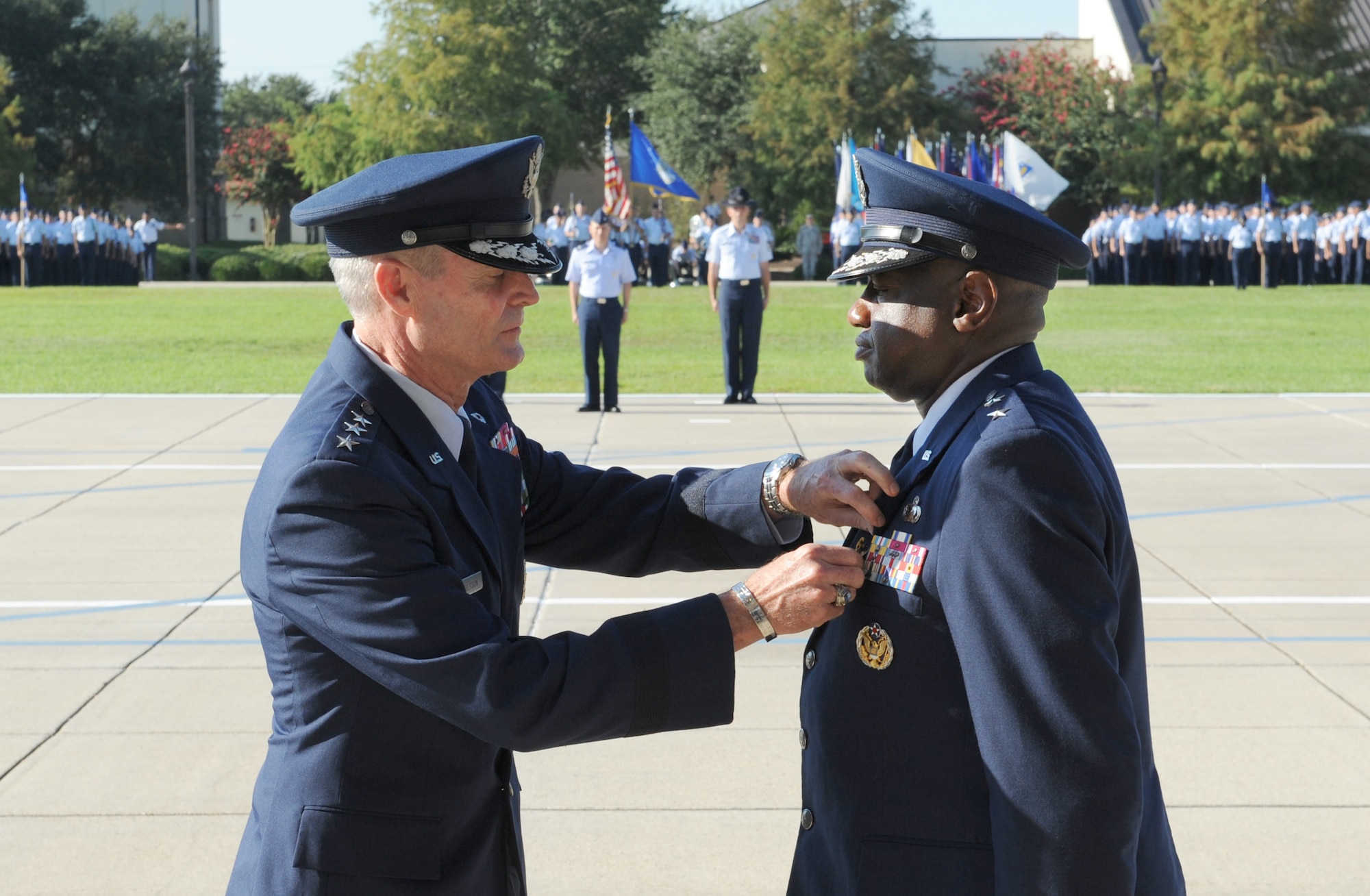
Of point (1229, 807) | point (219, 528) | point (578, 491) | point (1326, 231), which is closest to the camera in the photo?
point (578, 491)

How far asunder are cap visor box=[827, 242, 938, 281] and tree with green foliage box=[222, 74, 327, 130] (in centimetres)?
7576

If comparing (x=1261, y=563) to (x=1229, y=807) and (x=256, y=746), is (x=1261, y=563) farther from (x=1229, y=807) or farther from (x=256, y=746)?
(x=256, y=746)

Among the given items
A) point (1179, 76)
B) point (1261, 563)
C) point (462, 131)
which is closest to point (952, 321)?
point (1261, 563)

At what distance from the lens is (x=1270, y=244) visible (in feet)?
114

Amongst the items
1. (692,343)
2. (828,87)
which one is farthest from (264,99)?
(692,343)

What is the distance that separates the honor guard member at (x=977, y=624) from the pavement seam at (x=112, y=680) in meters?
3.63

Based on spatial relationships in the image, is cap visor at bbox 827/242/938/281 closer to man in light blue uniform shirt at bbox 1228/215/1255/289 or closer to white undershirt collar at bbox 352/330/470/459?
white undershirt collar at bbox 352/330/470/459

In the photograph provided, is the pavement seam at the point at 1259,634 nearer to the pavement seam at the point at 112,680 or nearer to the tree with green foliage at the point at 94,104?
the pavement seam at the point at 112,680

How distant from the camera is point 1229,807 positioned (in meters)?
4.68

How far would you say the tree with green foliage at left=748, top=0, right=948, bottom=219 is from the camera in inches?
1907

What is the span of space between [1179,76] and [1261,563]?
1650 inches

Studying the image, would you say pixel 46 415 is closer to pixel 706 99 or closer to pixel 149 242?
pixel 149 242

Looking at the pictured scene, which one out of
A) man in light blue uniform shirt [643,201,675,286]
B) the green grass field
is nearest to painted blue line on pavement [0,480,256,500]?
the green grass field

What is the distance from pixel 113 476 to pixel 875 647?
9.35 metres
